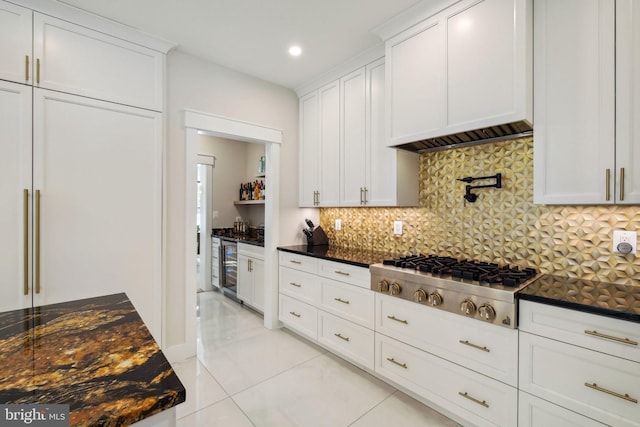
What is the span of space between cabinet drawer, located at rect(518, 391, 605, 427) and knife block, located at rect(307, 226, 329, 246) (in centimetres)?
234

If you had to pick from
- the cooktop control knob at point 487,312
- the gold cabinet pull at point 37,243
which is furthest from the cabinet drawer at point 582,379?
the gold cabinet pull at point 37,243

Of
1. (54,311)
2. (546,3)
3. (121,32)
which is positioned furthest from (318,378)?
(121,32)

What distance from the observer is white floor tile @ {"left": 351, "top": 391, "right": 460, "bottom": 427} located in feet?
6.17

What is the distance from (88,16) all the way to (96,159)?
3.52ft

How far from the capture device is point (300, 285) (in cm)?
307

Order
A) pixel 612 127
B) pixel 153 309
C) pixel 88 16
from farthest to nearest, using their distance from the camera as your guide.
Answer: pixel 153 309, pixel 88 16, pixel 612 127

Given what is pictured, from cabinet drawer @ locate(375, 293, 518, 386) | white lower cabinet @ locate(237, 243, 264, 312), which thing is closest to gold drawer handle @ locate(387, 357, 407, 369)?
cabinet drawer @ locate(375, 293, 518, 386)

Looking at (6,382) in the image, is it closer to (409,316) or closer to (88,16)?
(409,316)

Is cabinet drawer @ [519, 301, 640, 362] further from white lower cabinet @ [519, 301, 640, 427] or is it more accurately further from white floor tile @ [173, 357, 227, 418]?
white floor tile @ [173, 357, 227, 418]

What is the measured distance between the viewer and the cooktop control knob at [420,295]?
194 centimetres

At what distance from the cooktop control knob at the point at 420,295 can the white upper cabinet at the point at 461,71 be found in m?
1.12

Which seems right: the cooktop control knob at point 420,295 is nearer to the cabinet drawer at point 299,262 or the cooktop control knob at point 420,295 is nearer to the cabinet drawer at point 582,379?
the cabinet drawer at point 582,379

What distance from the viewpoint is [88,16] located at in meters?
2.21

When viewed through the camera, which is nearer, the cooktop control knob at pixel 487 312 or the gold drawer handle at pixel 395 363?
the cooktop control knob at pixel 487 312
